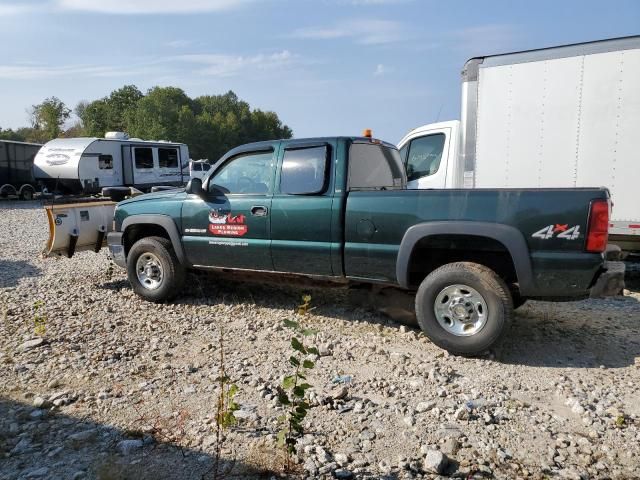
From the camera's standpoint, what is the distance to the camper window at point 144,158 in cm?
2086

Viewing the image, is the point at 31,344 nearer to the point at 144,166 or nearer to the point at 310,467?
the point at 310,467

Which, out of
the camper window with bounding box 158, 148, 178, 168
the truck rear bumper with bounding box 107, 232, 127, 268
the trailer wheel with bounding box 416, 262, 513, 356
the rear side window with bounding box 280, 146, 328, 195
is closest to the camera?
the trailer wheel with bounding box 416, 262, 513, 356

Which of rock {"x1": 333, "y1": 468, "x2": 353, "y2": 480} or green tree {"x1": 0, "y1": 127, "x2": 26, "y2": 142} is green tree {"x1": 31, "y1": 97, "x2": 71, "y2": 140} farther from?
rock {"x1": 333, "y1": 468, "x2": 353, "y2": 480}

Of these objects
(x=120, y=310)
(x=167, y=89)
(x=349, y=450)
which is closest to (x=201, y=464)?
(x=349, y=450)

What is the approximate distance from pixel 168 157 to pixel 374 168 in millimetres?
18421

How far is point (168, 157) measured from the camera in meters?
22.2

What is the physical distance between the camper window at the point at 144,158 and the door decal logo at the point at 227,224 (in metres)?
16.8

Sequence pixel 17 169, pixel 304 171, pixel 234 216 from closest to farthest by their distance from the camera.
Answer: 1. pixel 304 171
2. pixel 234 216
3. pixel 17 169

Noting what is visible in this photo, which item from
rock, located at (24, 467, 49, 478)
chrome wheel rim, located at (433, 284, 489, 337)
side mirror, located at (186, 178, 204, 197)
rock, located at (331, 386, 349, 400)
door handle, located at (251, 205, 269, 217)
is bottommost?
rock, located at (24, 467, 49, 478)

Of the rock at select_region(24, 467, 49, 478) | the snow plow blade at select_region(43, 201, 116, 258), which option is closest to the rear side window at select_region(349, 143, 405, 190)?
the rock at select_region(24, 467, 49, 478)

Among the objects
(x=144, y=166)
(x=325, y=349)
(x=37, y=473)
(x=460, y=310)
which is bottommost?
(x=37, y=473)

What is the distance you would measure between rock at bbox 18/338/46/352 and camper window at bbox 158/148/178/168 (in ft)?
59.2

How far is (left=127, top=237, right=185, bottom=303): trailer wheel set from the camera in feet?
19.3

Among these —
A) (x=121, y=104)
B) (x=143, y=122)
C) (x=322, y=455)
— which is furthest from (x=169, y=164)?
(x=121, y=104)
